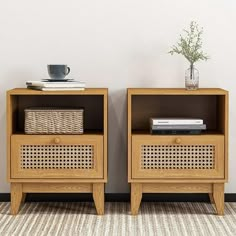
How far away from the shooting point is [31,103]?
298cm

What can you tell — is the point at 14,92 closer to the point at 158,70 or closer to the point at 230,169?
the point at 158,70

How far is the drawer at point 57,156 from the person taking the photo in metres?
2.72

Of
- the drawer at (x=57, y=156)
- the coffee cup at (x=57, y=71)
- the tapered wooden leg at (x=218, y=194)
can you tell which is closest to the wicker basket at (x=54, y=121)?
the drawer at (x=57, y=156)

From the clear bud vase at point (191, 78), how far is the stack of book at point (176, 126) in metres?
0.16

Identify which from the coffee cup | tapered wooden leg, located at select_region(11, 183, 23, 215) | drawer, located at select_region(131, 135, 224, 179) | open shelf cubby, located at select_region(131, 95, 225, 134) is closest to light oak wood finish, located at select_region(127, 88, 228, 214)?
drawer, located at select_region(131, 135, 224, 179)

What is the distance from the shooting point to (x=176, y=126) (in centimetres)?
274

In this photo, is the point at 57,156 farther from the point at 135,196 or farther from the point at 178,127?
the point at 178,127

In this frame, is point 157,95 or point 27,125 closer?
point 27,125

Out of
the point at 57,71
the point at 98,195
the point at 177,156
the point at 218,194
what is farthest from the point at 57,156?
the point at 218,194

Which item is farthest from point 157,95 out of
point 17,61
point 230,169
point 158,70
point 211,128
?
point 17,61

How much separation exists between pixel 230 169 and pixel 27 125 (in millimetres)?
1009

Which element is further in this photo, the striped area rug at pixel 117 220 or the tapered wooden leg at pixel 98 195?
the tapered wooden leg at pixel 98 195

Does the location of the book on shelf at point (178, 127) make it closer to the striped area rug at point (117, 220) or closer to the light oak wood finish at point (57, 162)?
the light oak wood finish at point (57, 162)

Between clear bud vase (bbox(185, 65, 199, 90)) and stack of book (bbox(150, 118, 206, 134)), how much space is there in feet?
0.52
